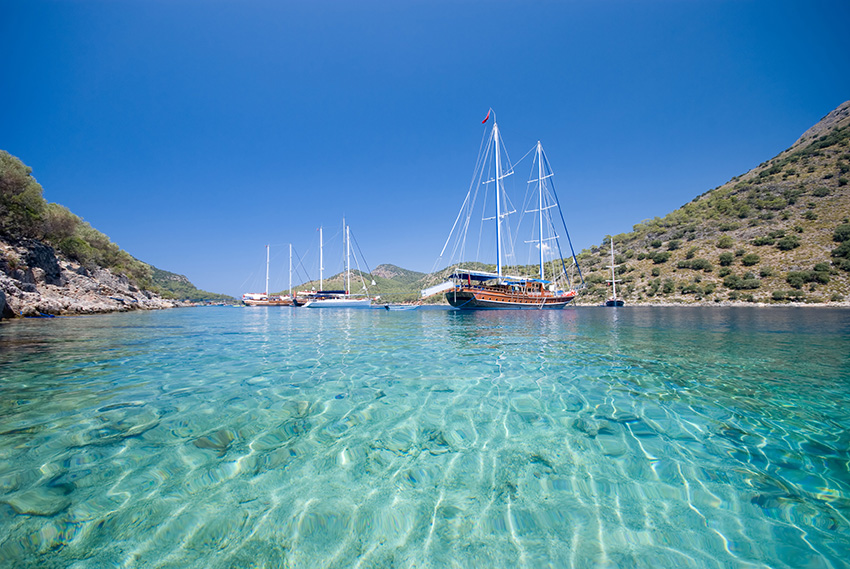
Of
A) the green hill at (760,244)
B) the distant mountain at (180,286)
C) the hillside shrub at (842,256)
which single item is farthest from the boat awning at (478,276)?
the distant mountain at (180,286)

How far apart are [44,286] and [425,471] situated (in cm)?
4153

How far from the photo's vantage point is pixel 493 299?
131 feet

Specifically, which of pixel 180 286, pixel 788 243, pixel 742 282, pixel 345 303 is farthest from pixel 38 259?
pixel 180 286

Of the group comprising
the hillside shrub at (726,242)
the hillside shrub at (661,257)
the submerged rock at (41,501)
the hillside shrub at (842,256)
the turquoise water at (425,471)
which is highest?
the hillside shrub at (726,242)

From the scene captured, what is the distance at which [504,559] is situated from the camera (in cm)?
192

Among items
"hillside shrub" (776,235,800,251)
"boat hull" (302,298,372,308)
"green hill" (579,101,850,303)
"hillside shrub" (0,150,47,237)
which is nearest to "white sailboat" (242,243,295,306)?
"boat hull" (302,298,372,308)

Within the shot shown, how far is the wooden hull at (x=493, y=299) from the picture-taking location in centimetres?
3875

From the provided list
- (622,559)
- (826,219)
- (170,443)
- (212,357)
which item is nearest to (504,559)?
(622,559)

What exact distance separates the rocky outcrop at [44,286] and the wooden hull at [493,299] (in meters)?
33.8

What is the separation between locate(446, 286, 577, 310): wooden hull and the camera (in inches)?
1526

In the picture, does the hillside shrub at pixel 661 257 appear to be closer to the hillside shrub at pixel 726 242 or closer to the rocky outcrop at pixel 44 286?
the hillside shrub at pixel 726 242

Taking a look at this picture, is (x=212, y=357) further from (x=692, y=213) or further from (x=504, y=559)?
(x=692, y=213)

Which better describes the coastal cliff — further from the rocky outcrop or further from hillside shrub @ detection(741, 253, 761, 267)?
hillside shrub @ detection(741, 253, 761, 267)

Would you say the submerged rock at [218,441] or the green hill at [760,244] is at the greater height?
the green hill at [760,244]
